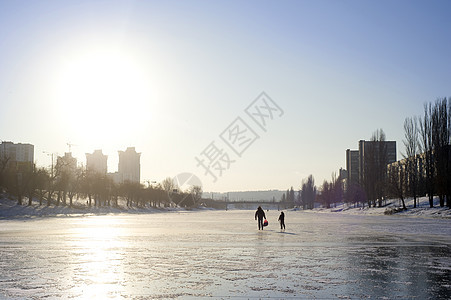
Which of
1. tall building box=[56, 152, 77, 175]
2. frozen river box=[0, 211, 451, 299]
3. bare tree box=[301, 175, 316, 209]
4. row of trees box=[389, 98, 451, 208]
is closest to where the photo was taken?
frozen river box=[0, 211, 451, 299]

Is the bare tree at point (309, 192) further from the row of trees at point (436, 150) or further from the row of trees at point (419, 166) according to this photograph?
the row of trees at point (436, 150)

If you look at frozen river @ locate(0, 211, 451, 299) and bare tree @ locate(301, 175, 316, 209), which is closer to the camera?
frozen river @ locate(0, 211, 451, 299)

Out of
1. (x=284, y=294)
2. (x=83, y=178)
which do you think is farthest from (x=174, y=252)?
(x=83, y=178)

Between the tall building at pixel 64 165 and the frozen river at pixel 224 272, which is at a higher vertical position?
the tall building at pixel 64 165

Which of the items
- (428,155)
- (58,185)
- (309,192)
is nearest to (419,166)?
(428,155)

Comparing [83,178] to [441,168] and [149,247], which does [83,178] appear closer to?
[441,168]

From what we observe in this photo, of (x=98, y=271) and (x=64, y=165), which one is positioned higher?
(x=64, y=165)

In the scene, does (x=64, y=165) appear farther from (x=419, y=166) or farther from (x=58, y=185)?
(x=419, y=166)

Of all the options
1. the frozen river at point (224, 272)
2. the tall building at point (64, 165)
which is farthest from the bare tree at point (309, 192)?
the frozen river at point (224, 272)

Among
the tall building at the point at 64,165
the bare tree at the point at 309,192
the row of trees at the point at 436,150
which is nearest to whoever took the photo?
the row of trees at the point at 436,150

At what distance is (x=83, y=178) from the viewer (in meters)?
87.8

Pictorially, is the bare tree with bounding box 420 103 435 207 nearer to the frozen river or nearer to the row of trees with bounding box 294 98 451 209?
Answer: the row of trees with bounding box 294 98 451 209

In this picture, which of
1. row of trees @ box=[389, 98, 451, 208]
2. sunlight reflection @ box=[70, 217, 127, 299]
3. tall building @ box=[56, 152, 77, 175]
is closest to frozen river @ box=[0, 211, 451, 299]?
sunlight reflection @ box=[70, 217, 127, 299]

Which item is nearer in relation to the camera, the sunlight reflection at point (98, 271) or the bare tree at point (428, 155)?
the sunlight reflection at point (98, 271)
